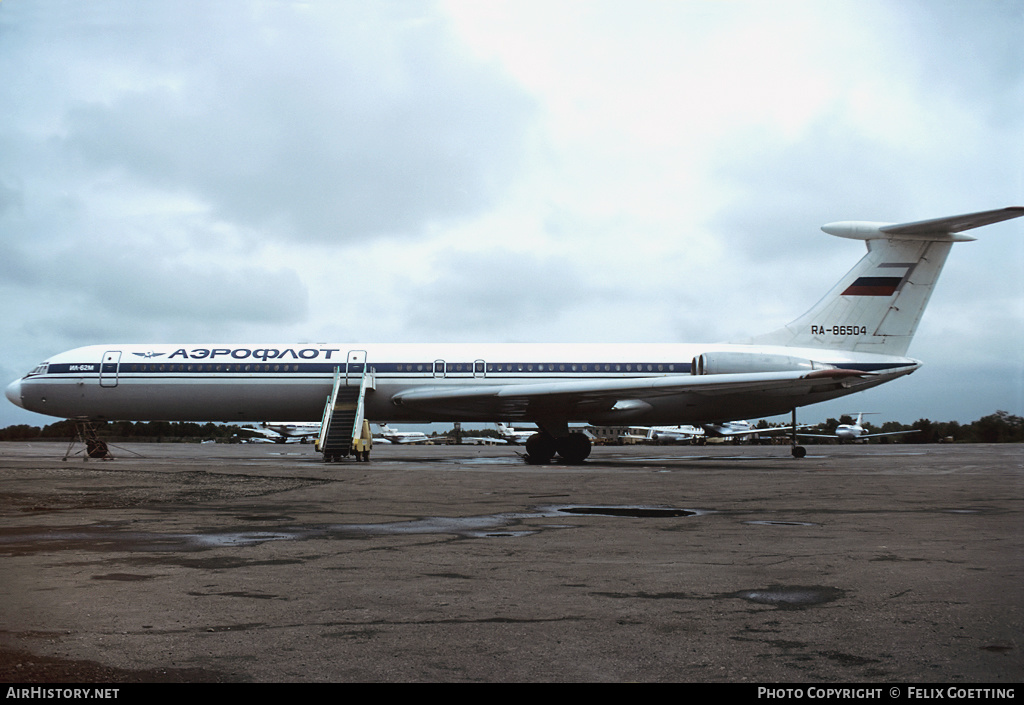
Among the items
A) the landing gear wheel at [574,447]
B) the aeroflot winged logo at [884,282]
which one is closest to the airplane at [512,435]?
the landing gear wheel at [574,447]

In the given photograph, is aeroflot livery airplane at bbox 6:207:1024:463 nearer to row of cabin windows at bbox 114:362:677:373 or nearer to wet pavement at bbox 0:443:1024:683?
row of cabin windows at bbox 114:362:677:373

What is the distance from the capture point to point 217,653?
13.5 ft

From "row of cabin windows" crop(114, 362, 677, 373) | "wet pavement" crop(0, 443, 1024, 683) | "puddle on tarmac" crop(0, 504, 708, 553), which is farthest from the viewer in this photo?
"row of cabin windows" crop(114, 362, 677, 373)

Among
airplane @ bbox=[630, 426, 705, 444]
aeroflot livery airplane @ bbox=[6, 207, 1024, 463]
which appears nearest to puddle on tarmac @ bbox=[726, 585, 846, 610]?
aeroflot livery airplane @ bbox=[6, 207, 1024, 463]

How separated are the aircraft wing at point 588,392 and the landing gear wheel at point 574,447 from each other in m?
0.70

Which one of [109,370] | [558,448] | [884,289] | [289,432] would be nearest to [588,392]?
[558,448]

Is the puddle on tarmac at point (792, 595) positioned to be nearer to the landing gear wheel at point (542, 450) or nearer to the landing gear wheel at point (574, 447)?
the landing gear wheel at point (574, 447)

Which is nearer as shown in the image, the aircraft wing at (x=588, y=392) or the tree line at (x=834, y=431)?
the aircraft wing at (x=588, y=392)

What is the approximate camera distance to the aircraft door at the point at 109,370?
27953 millimetres

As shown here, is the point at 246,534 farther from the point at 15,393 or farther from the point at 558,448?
the point at 15,393

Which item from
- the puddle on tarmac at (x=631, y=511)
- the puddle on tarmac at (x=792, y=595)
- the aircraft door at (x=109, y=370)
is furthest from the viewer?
the aircraft door at (x=109, y=370)

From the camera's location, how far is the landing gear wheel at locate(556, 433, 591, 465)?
1035 inches

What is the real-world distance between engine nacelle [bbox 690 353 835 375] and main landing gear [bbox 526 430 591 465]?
14.6 feet

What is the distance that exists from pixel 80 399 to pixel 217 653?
2759 cm
